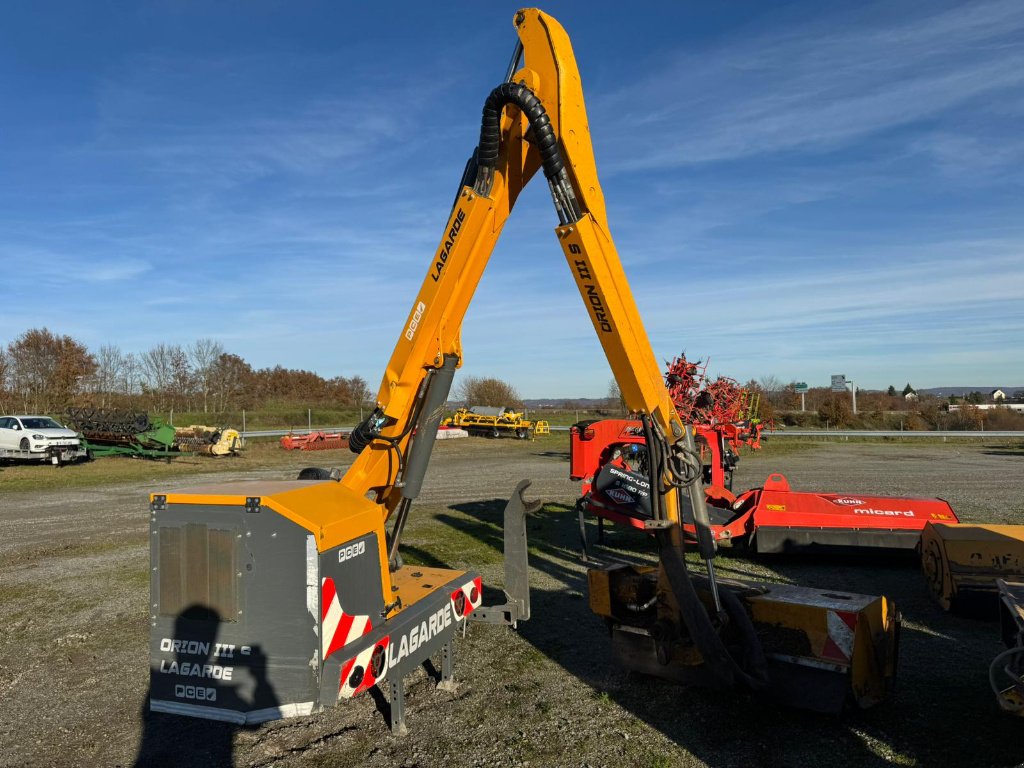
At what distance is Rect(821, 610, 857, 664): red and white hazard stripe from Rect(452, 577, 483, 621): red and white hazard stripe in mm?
2581

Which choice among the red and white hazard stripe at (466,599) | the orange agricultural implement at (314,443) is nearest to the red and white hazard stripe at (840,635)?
the red and white hazard stripe at (466,599)

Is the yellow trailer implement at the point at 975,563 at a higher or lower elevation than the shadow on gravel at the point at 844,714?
higher

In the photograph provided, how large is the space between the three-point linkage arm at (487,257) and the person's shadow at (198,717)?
165 cm

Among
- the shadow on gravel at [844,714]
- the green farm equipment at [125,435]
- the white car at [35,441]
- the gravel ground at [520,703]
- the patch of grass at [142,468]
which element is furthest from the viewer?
the green farm equipment at [125,435]

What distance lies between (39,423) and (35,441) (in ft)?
4.32

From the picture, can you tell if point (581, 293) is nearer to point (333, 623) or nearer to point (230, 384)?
point (333, 623)

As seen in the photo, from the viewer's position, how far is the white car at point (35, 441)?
2195 centimetres

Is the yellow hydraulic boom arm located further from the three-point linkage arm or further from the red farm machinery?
the red farm machinery

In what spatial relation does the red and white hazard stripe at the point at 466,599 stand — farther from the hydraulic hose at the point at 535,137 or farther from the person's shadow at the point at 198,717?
the hydraulic hose at the point at 535,137

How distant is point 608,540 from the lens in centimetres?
1106

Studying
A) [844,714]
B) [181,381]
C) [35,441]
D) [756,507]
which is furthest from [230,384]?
[844,714]

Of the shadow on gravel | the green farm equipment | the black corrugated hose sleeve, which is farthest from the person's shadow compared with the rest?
the green farm equipment

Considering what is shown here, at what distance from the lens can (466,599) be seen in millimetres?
5551

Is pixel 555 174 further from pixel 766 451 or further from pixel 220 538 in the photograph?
pixel 766 451
